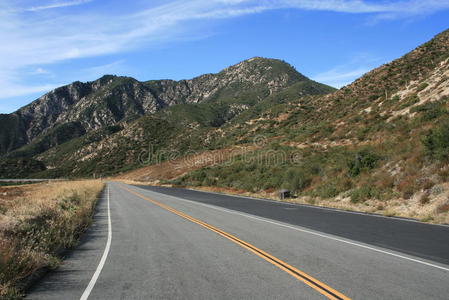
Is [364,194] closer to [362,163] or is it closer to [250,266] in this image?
[362,163]

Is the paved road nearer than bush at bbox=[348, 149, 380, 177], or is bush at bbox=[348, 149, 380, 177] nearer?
the paved road

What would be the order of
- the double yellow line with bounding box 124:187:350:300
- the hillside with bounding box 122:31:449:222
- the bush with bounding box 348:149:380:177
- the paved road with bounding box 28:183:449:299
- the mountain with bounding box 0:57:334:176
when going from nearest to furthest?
the double yellow line with bounding box 124:187:350:300 → the paved road with bounding box 28:183:449:299 → the hillside with bounding box 122:31:449:222 → the bush with bounding box 348:149:380:177 → the mountain with bounding box 0:57:334:176

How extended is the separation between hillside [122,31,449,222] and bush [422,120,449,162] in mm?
46

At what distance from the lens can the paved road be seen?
5883mm

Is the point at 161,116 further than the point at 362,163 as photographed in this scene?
Yes

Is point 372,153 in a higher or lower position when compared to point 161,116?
lower

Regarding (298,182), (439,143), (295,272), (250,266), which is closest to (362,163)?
(439,143)

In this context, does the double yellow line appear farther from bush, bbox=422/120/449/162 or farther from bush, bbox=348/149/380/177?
bush, bbox=348/149/380/177

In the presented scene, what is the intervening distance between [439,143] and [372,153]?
599cm

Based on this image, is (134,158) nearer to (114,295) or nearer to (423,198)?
(423,198)

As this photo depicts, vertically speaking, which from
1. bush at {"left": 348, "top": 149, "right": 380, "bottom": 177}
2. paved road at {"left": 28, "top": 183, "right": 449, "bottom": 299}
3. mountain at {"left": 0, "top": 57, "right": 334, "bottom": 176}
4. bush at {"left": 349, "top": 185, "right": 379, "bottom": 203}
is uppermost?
mountain at {"left": 0, "top": 57, "right": 334, "bottom": 176}

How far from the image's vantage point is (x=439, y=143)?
2047 cm

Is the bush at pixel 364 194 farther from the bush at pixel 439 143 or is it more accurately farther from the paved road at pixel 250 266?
the paved road at pixel 250 266

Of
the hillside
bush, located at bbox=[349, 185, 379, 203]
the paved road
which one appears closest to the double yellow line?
the paved road
